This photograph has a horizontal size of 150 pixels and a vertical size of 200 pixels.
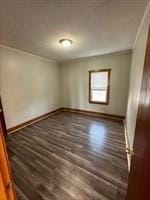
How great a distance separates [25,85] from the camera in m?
3.50

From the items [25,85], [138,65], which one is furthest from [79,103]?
[138,65]

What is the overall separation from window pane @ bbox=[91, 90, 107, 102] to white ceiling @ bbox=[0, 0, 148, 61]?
7.13 feet

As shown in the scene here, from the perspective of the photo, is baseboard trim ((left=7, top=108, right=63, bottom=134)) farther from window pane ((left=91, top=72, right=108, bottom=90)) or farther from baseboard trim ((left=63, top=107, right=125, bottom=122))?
window pane ((left=91, top=72, right=108, bottom=90))

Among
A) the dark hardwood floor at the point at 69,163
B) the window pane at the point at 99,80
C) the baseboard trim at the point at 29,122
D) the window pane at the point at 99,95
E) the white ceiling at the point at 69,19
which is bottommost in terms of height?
the dark hardwood floor at the point at 69,163

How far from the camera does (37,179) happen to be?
5.28 feet

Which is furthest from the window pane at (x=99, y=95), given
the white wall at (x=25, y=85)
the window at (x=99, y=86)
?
the white wall at (x=25, y=85)

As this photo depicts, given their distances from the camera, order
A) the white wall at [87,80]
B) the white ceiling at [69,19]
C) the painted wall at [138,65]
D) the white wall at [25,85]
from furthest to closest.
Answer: the white wall at [87,80] → the white wall at [25,85] → the painted wall at [138,65] → the white ceiling at [69,19]

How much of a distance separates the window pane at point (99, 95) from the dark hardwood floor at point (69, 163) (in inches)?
58.5

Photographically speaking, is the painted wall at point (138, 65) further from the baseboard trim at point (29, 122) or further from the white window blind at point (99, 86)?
the baseboard trim at point (29, 122)

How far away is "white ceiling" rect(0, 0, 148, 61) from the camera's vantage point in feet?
4.56

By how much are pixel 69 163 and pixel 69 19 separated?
8.49ft

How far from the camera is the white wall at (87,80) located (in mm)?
3716

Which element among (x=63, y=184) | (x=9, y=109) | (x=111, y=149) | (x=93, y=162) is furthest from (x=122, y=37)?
(x=9, y=109)

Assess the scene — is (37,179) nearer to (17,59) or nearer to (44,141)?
(44,141)
